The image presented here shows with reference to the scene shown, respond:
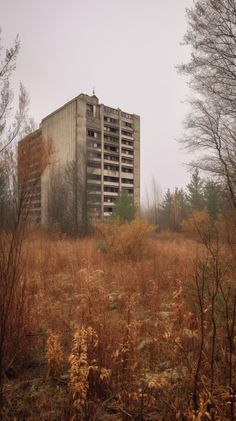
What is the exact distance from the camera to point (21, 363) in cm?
283

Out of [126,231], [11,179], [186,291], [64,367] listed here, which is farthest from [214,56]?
[64,367]

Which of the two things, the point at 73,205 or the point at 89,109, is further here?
the point at 89,109

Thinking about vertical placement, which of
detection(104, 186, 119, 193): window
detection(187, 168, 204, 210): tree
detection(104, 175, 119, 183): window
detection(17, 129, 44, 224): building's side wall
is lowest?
detection(17, 129, 44, 224): building's side wall

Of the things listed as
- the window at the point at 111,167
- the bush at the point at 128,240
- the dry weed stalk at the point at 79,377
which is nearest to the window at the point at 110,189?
the window at the point at 111,167

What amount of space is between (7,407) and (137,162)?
48232 mm

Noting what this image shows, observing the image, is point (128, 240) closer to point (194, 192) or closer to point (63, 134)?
point (194, 192)

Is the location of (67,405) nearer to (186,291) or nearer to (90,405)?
(90,405)

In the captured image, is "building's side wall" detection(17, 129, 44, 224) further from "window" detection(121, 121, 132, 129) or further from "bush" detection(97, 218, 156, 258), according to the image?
"window" detection(121, 121, 132, 129)

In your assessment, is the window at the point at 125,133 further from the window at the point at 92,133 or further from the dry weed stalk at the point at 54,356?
the dry weed stalk at the point at 54,356

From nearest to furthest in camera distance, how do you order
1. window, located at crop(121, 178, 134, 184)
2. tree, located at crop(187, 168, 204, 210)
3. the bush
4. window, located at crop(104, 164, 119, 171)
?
the bush
tree, located at crop(187, 168, 204, 210)
window, located at crop(104, 164, 119, 171)
window, located at crop(121, 178, 134, 184)

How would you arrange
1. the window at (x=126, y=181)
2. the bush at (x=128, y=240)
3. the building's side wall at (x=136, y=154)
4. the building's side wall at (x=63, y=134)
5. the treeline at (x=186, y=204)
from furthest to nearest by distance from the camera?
the building's side wall at (x=136, y=154)
the window at (x=126, y=181)
the building's side wall at (x=63, y=134)
the treeline at (x=186, y=204)
the bush at (x=128, y=240)

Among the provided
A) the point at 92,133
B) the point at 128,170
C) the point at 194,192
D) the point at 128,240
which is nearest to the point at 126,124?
the point at 128,170

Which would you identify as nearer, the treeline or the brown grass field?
the brown grass field

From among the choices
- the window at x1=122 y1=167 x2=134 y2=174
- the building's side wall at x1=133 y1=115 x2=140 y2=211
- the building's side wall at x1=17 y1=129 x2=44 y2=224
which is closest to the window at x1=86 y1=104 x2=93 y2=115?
the building's side wall at x1=133 y1=115 x2=140 y2=211
